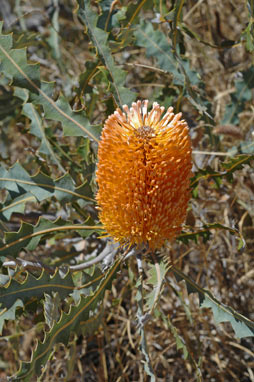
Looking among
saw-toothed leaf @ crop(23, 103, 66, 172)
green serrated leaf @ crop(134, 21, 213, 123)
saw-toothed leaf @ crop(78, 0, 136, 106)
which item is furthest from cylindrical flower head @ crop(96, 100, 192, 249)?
saw-toothed leaf @ crop(23, 103, 66, 172)

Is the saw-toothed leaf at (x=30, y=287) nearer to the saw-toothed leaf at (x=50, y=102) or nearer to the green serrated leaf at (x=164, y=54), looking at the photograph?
the saw-toothed leaf at (x=50, y=102)

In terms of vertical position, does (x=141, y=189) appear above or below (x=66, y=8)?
below

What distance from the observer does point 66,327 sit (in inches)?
53.3

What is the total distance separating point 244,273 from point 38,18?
8.39ft

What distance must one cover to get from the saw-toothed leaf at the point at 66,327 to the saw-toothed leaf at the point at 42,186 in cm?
29

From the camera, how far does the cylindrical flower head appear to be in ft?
4.20

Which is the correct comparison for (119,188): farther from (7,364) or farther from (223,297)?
(7,364)

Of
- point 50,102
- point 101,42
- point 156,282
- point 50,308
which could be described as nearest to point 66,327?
point 50,308

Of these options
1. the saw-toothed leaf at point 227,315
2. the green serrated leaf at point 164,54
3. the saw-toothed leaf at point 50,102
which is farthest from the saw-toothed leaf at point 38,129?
the saw-toothed leaf at point 227,315

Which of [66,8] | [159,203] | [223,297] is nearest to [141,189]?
[159,203]

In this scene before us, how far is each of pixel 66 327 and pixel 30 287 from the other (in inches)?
6.4

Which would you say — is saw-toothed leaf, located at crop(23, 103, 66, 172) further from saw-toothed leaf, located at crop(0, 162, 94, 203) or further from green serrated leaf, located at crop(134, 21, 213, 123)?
green serrated leaf, located at crop(134, 21, 213, 123)

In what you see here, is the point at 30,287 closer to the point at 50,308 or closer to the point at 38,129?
the point at 50,308

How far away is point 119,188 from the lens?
52.0 inches
